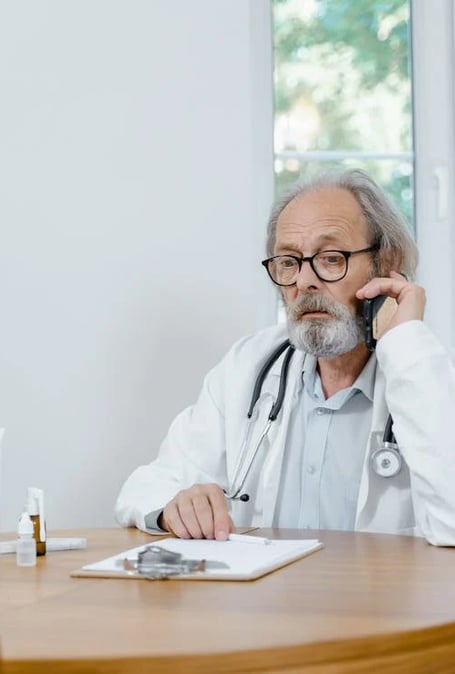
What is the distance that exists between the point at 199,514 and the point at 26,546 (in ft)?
1.04

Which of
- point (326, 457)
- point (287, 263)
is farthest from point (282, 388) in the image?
point (287, 263)

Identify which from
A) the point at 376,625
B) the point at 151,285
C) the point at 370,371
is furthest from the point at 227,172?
the point at 376,625

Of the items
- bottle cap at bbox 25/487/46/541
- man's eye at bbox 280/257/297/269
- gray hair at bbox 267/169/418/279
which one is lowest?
bottle cap at bbox 25/487/46/541

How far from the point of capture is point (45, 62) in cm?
255

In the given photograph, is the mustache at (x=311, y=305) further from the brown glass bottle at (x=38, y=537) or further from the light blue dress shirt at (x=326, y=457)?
the brown glass bottle at (x=38, y=537)

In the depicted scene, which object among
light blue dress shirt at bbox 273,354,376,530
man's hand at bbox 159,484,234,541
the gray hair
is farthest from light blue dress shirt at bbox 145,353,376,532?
man's hand at bbox 159,484,234,541

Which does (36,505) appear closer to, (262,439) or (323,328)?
(262,439)

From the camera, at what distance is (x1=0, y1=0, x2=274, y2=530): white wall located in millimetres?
2531

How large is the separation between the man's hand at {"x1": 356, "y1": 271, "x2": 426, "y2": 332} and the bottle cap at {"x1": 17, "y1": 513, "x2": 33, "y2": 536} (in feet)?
2.70

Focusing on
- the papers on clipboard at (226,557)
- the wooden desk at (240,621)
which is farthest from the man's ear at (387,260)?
the wooden desk at (240,621)

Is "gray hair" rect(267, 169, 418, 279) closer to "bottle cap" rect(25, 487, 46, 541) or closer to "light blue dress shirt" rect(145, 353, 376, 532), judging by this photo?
"light blue dress shirt" rect(145, 353, 376, 532)

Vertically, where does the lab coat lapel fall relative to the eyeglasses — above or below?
Result: below

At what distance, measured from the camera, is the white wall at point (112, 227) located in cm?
253

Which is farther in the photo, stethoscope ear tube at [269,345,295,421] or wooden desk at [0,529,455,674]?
stethoscope ear tube at [269,345,295,421]
